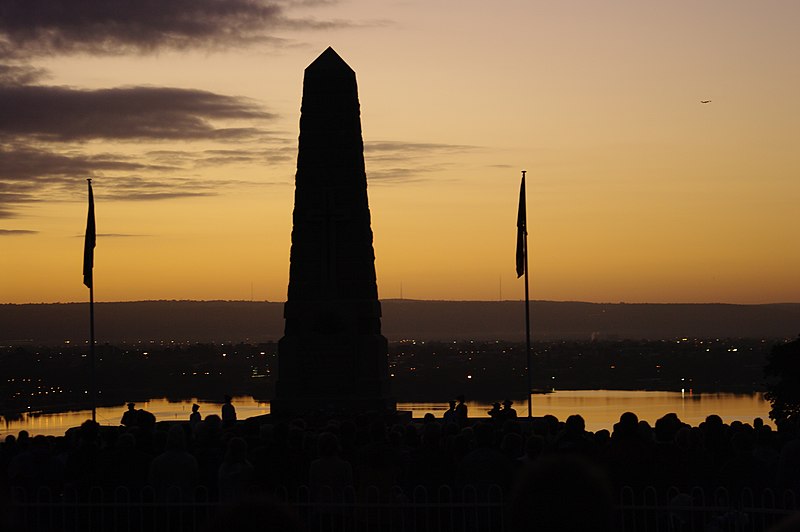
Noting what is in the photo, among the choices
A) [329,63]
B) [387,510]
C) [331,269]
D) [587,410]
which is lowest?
[587,410]

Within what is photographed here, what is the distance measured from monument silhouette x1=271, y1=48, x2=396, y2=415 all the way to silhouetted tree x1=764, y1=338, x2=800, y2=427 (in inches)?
803

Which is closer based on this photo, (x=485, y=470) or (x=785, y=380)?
(x=485, y=470)

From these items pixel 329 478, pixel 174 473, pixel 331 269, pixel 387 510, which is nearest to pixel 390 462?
pixel 387 510

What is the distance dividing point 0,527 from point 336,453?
8.73 metres

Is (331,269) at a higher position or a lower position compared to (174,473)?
higher

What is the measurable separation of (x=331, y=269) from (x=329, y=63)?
4390 millimetres

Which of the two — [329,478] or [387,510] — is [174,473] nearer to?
[329,478]

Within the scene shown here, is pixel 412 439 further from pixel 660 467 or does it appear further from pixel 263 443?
pixel 660 467

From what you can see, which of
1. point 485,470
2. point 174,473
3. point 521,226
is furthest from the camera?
point 521,226

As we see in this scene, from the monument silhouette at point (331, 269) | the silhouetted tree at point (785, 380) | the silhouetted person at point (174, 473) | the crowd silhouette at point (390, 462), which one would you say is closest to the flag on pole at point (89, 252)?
the monument silhouette at point (331, 269)

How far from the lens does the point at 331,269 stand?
2972cm

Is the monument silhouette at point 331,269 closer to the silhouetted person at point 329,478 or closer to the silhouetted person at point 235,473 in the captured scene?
→ the silhouetted person at point 235,473

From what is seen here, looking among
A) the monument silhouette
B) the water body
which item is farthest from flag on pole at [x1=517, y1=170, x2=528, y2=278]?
the water body

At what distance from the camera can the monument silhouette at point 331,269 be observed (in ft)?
96.5
